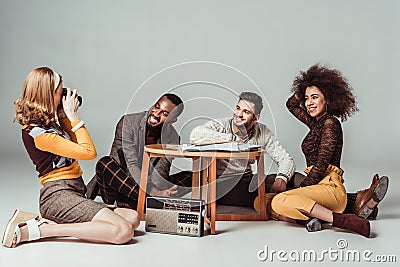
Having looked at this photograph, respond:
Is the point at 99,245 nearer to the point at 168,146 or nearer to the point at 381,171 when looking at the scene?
the point at 168,146

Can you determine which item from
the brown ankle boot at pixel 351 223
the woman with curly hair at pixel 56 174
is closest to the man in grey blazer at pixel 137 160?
the woman with curly hair at pixel 56 174

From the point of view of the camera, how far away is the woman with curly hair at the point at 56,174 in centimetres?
363

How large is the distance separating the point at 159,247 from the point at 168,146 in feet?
2.30

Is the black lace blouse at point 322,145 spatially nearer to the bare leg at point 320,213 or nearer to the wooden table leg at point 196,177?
the bare leg at point 320,213

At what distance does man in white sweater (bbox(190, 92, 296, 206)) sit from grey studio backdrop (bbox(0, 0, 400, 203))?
2.06m

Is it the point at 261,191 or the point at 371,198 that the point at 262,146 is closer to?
the point at 261,191

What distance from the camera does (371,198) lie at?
13.8 ft

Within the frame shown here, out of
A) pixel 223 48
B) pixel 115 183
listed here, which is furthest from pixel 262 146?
pixel 223 48

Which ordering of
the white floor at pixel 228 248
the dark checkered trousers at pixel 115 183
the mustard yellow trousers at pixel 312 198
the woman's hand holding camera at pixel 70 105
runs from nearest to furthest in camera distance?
1. the white floor at pixel 228 248
2. the woman's hand holding camera at pixel 70 105
3. the mustard yellow trousers at pixel 312 198
4. the dark checkered trousers at pixel 115 183

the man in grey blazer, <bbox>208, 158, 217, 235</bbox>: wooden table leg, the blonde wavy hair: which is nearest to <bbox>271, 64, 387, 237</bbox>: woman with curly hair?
<bbox>208, 158, 217, 235</bbox>: wooden table leg

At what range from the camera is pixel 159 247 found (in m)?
3.63

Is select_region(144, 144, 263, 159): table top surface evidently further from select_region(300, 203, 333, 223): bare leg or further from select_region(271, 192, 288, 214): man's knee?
select_region(300, 203, 333, 223): bare leg

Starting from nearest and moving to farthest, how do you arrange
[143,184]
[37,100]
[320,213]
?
[37,100]
[320,213]
[143,184]

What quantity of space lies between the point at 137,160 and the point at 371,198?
1.34 m
